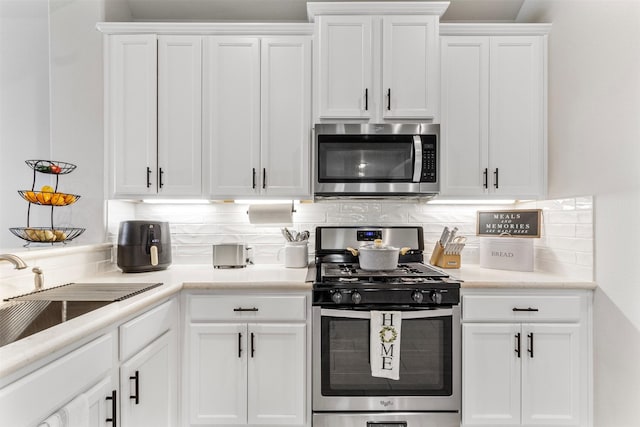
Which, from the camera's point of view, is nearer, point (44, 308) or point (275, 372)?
point (44, 308)

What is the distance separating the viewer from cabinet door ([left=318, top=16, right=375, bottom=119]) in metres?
2.20

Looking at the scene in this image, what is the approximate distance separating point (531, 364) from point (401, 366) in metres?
0.70

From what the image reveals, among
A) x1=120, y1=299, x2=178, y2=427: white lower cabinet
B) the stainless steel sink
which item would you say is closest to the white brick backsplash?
x1=120, y1=299, x2=178, y2=427: white lower cabinet

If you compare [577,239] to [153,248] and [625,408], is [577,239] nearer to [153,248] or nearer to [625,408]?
[625,408]

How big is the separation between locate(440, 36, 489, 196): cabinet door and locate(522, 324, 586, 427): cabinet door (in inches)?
38.5

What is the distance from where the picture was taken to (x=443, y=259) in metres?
2.32

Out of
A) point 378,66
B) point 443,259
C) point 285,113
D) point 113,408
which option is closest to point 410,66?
point 378,66

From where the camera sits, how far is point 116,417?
132cm

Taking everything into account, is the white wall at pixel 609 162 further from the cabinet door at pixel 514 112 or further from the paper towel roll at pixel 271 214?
the paper towel roll at pixel 271 214

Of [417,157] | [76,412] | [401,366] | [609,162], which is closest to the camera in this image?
[76,412]

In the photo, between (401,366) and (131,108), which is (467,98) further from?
(131,108)

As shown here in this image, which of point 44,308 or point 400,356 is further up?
point 44,308

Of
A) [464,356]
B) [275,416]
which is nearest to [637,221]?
[464,356]

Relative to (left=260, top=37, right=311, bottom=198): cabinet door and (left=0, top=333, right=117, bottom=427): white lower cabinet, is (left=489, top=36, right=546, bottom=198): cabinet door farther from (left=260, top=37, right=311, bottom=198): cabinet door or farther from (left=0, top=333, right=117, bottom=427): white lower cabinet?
(left=0, top=333, right=117, bottom=427): white lower cabinet
